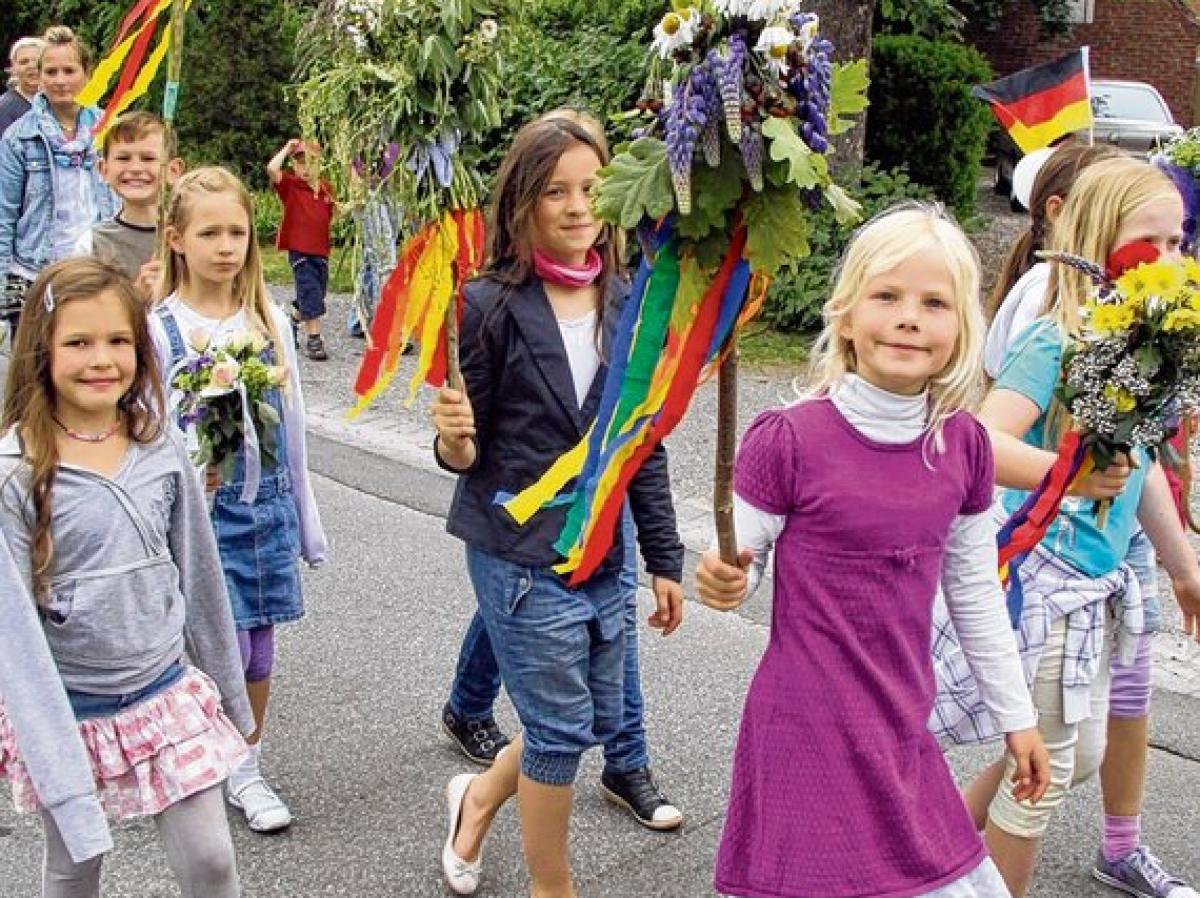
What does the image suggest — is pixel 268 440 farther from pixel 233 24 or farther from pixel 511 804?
pixel 233 24

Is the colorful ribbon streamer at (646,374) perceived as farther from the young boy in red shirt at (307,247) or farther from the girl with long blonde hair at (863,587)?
the young boy in red shirt at (307,247)

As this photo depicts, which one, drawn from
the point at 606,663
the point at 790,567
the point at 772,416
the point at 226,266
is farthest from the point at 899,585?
the point at 226,266

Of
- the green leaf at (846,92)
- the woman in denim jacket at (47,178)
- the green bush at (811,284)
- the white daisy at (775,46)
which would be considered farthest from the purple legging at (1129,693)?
the green bush at (811,284)

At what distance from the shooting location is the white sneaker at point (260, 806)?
4.27m

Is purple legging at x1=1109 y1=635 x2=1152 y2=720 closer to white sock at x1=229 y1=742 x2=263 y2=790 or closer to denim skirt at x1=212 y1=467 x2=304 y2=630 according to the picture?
denim skirt at x1=212 y1=467 x2=304 y2=630

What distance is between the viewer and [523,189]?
3.59m

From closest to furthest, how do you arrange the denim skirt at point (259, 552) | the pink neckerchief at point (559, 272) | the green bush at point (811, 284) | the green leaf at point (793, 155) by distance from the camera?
the green leaf at point (793, 155) → the pink neckerchief at point (559, 272) → the denim skirt at point (259, 552) → the green bush at point (811, 284)

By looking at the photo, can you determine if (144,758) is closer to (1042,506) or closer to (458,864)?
(458,864)

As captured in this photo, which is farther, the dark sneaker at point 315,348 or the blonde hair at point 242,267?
the dark sneaker at point 315,348

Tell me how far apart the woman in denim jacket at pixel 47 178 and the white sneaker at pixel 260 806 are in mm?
3308

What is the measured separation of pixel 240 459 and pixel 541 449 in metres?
0.93

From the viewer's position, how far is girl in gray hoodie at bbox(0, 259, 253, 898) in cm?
309

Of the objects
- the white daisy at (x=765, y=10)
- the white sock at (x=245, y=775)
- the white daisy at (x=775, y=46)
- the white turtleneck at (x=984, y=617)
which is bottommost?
the white sock at (x=245, y=775)

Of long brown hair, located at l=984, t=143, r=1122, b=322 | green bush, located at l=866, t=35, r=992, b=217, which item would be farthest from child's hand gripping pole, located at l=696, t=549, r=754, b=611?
green bush, located at l=866, t=35, r=992, b=217
